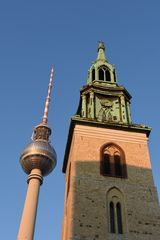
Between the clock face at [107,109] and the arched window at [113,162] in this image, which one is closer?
the arched window at [113,162]

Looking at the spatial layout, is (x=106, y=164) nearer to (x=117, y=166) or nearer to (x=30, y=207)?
(x=117, y=166)

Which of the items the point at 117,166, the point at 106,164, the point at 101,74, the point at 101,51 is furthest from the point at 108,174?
the point at 101,51

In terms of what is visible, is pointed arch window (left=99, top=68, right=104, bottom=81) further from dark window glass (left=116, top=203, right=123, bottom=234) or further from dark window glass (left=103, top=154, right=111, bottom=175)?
dark window glass (left=116, top=203, right=123, bottom=234)

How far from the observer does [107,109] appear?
31.5m

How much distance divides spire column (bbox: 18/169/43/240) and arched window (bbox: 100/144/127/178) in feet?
14.7

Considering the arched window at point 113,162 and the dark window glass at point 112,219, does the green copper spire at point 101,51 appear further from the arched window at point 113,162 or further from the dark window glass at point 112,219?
the dark window glass at point 112,219

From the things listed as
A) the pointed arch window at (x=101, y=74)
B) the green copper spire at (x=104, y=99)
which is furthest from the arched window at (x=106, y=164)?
the pointed arch window at (x=101, y=74)

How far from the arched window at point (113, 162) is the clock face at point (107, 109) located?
10.2ft

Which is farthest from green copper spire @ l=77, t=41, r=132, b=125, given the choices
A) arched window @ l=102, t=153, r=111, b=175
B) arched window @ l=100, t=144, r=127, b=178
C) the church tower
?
arched window @ l=102, t=153, r=111, b=175

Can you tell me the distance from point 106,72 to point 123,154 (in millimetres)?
12112

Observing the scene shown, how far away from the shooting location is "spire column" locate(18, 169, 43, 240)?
21.9 m

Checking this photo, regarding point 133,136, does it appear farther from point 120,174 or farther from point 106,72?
point 106,72

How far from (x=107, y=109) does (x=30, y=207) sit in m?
11.5

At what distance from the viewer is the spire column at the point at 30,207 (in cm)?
2189
